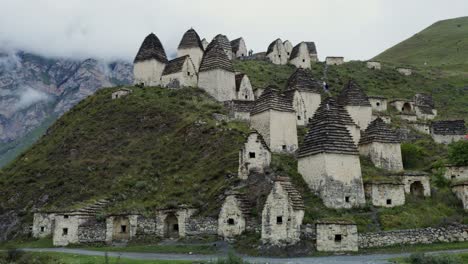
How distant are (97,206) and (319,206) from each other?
14.9m

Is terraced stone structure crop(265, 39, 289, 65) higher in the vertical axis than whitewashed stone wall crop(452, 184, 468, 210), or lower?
higher

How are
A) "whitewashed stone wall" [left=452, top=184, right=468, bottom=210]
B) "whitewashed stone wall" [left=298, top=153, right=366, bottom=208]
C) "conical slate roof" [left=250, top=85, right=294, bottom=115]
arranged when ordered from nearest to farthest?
"whitewashed stone wall" [left=452, top=184, right=468, bottom=210], "whitewashed stone wall" [left=298, top=153, right=366, bottom=208], "conical slate roof" [left=250, top=85, right=294, bottom=115]

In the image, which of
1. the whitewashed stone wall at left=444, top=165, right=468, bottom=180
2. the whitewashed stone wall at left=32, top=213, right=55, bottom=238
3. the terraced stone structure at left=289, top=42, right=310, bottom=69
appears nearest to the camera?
the whitewashed stone wall at left=32, top=213, right=55, bottom=238

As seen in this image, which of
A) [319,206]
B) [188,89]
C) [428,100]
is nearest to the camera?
[319,206]

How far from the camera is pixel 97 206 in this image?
1469 inches

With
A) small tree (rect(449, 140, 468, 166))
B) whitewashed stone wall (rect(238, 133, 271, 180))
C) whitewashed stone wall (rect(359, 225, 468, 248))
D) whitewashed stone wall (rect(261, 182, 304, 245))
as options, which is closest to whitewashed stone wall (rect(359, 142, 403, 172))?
small tree (rect(449, 140, 468, 166))

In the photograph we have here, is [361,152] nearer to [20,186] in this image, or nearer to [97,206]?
[97,206]

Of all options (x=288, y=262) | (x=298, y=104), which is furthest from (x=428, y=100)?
(x=288, y=262)

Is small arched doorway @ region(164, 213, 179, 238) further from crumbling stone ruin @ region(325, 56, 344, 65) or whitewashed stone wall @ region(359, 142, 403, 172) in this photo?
crumbling stone ruin @ region(325, 56, 344, 65)

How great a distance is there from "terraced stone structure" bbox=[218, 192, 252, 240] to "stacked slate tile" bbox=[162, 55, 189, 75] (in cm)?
3073

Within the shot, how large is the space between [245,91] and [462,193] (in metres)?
30.0

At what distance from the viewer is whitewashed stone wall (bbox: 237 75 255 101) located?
193 ft

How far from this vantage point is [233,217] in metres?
31.2

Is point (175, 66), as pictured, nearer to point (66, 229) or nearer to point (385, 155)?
point (385, 155)
